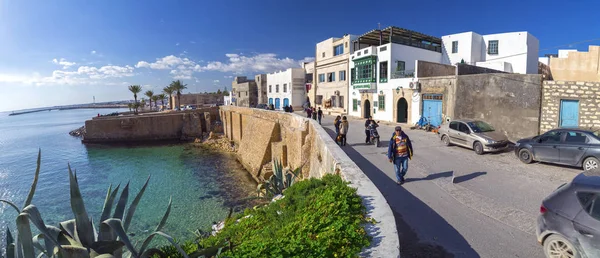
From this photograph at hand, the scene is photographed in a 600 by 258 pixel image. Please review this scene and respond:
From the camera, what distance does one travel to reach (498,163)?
1038 centimetres

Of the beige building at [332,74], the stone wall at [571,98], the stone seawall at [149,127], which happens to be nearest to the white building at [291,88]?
the beige building at [332,74]

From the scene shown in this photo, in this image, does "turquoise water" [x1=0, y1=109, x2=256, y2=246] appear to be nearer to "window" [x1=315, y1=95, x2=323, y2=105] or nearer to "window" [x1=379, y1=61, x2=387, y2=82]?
"window" [x1=315, y1=95, x2=323, y2=105]

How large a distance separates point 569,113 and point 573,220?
12.5m

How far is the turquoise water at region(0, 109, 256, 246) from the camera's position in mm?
14109

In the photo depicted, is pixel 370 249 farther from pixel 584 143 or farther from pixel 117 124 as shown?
pixel 117 124

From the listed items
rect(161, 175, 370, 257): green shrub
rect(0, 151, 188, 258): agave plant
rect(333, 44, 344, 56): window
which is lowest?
rect(161, 175, 370, 257): green shrub

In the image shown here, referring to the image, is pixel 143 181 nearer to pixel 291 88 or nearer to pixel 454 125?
pixel 454 125

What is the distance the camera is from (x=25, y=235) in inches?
104

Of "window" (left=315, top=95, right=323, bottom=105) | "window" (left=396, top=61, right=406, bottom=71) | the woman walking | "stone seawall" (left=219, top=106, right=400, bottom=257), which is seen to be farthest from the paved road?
"window" (left=315, top=95, right=323, bottom=105)

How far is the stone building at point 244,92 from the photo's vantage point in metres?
51.9

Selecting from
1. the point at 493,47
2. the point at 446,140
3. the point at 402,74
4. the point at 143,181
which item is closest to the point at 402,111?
the point at 402,74

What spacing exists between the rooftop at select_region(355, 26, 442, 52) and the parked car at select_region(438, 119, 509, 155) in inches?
540

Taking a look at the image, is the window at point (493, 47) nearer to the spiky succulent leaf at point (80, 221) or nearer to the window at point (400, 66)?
the window at point (400, 66)

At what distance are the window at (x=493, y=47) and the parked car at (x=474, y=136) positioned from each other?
19825 millimetres
